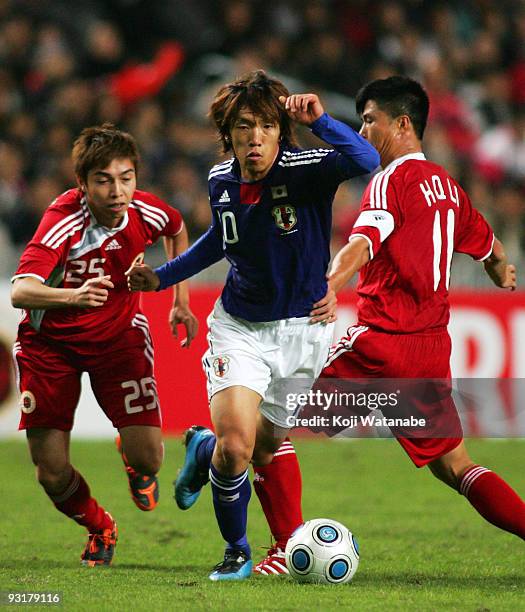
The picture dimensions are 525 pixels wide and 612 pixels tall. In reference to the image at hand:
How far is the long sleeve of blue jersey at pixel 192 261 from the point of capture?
5.23m

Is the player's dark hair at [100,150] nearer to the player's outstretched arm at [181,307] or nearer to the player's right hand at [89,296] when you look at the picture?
the player's outstretched arm at [181,307]

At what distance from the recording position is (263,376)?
195 inches

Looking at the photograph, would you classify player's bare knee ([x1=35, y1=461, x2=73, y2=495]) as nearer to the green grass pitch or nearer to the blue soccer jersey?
the green grass pitch

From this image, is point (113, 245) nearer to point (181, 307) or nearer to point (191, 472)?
point (181, 307)

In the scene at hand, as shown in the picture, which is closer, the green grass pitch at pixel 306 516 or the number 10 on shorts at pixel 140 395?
the green grass pitch at pixel 306 516

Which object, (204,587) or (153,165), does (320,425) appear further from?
(153,165)

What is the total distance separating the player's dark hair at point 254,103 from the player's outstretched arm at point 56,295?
855 millimetres

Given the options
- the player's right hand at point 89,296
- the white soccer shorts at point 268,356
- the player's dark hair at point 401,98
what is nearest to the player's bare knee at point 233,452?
the white soccer shorts at point 268,356

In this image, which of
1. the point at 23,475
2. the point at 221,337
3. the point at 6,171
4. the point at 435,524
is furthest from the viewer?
the point at 6,171

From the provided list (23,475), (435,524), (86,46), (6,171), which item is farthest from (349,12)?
(435,524)

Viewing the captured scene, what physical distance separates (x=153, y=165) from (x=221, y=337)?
653cm

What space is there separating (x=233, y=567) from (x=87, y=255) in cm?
164

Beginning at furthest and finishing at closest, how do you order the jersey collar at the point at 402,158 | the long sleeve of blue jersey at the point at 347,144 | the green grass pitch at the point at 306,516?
the jersey collar at the point at 402,158 < the long sleeve of blue jersey at the point at 347,144 < the green grass pitch at the point at 306,516

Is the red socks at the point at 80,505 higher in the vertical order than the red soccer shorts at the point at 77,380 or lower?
lower
